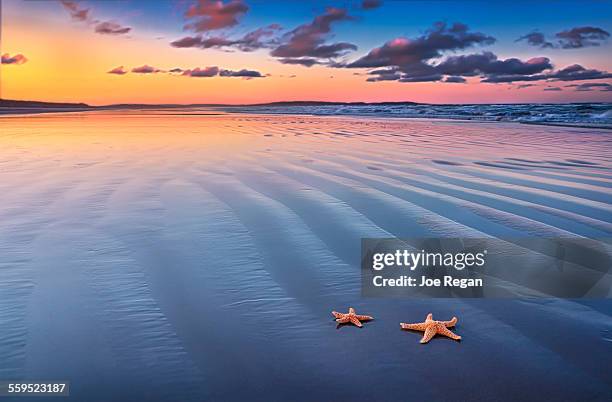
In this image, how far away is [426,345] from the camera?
2.55 metres

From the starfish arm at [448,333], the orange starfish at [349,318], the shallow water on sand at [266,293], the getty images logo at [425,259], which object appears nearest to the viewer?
the shallow water on sand at [266,293]

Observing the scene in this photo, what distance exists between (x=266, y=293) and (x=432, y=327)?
963mm

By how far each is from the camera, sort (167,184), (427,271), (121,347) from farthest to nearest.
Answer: (167,184)
(427,271)
(121,347)

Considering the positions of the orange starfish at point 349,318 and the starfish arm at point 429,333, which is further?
the orange starfish at point 349,318

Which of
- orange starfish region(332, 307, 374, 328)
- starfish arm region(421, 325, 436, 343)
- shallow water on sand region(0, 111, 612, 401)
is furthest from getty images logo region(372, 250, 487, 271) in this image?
starfish arm region(421, 325, 436, 343)

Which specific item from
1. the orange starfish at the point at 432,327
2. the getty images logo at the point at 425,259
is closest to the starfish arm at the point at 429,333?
the orange starfish at the point at 432,327

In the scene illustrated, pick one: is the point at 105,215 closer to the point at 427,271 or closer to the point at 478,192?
the point at 427,271

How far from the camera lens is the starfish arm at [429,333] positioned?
8.38ft

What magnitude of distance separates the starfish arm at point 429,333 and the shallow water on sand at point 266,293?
63mm

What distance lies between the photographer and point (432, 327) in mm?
2605

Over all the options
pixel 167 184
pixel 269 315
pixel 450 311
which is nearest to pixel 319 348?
pixel 269 315

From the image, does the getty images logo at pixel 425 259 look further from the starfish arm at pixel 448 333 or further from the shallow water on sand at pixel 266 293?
the starfish arm at pixel 448 333

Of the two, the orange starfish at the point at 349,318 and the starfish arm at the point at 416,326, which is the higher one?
the orange starfish at the point at 349,318

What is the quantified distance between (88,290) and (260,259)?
3.58 feet
